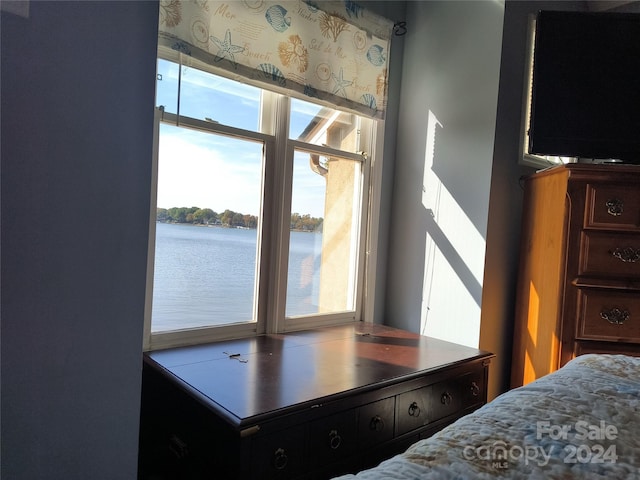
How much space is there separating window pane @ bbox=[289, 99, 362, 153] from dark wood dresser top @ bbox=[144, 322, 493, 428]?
3.14 feet

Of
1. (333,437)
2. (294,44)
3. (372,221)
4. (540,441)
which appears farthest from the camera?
(372,221)

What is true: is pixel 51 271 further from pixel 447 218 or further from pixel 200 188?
pixel 447 218

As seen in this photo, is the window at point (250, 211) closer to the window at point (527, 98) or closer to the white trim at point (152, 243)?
the white trim at point (152, 243)

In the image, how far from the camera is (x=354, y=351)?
6.12 ft

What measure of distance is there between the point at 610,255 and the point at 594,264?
7 centimetres

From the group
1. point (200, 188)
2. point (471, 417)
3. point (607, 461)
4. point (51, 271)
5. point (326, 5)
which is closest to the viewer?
point (607, 461)

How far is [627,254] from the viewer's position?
1815 mm

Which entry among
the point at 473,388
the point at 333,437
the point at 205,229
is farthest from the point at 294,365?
the point at 473,388

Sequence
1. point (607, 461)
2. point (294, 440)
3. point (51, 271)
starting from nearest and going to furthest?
point (607, 461) → point (51, 271) → point (294, 440)

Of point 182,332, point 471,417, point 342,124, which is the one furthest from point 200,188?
point 471,417

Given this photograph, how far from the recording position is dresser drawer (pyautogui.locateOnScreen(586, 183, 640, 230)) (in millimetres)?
1797

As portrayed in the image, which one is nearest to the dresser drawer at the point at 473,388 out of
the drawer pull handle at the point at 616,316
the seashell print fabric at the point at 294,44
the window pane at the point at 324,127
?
the drawer pull handle at the point at 616,316

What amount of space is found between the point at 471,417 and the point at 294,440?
2.30 feet

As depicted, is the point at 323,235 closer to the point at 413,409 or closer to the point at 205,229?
the point at 205,229
